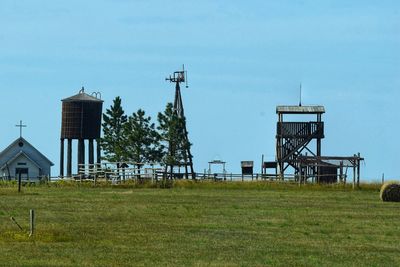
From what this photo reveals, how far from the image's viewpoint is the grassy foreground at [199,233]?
23031 mm

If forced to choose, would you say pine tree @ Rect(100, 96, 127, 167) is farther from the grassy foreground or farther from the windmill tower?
the grassy foreground

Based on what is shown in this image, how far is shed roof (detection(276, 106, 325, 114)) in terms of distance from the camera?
85.2 metres

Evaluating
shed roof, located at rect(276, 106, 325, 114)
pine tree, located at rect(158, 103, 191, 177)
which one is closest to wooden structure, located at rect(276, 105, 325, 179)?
shed roof, located at rect(276, 106, 325, 114)

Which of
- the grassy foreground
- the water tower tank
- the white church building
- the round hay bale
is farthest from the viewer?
the white church building

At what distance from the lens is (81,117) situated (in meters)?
99.2

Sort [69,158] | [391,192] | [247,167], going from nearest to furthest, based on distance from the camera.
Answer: [391,192]
[247,167]
[69,158]

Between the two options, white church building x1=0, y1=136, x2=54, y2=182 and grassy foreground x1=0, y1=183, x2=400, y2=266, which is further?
white church building x1=0, y1=136, x2=54, y2=182

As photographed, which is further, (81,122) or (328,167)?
(81,122)

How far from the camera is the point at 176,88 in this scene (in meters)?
99.2

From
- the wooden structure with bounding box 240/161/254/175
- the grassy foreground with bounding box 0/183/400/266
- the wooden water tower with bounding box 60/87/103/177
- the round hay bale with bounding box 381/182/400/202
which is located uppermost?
the wooden water tower with bounding box 60/87/103/177

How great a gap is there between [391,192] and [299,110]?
3458 centimetres

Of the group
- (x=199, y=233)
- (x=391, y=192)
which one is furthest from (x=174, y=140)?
(x=199, y=233)

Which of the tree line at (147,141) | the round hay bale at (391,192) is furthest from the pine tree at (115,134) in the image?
the round hay bale at (391,192)

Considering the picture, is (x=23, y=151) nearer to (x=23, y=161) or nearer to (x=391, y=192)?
(x=23, y=161)
